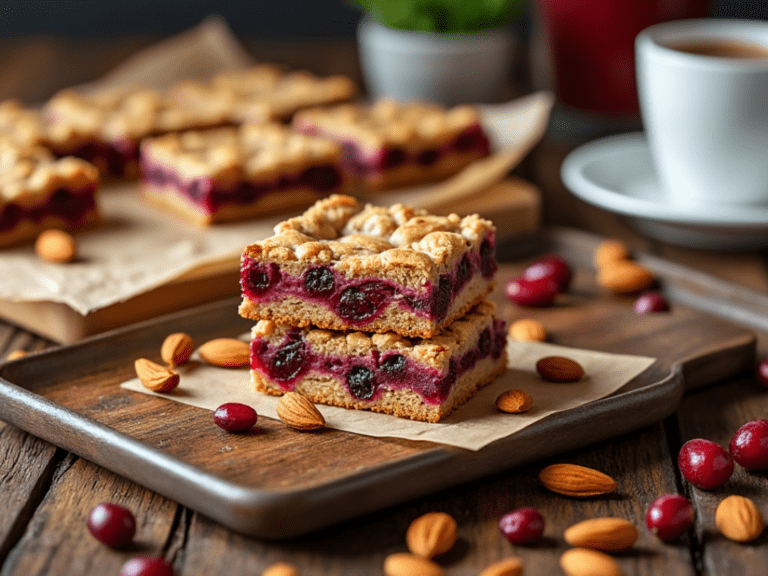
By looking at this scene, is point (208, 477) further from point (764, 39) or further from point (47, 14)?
point (47, 14)

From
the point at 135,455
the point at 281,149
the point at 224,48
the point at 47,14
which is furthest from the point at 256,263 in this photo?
the point at 47,14

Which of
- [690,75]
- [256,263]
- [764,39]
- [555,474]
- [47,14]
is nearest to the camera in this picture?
[555,474]

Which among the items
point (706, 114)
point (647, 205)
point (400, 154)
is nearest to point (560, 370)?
point (647, 205)

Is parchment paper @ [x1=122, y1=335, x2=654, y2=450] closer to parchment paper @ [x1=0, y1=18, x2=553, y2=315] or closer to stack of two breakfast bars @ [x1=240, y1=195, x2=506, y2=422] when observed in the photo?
stack of two breakfast bars @ [x1=240, y1=195, x2=506, y2=422]

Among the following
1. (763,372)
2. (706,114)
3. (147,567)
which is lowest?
(763,372)

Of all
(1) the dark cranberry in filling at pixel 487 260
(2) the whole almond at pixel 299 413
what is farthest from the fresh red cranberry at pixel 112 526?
(1) the dark cranberry in filling at pixel 487 260

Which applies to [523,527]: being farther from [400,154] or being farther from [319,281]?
[400,154]
